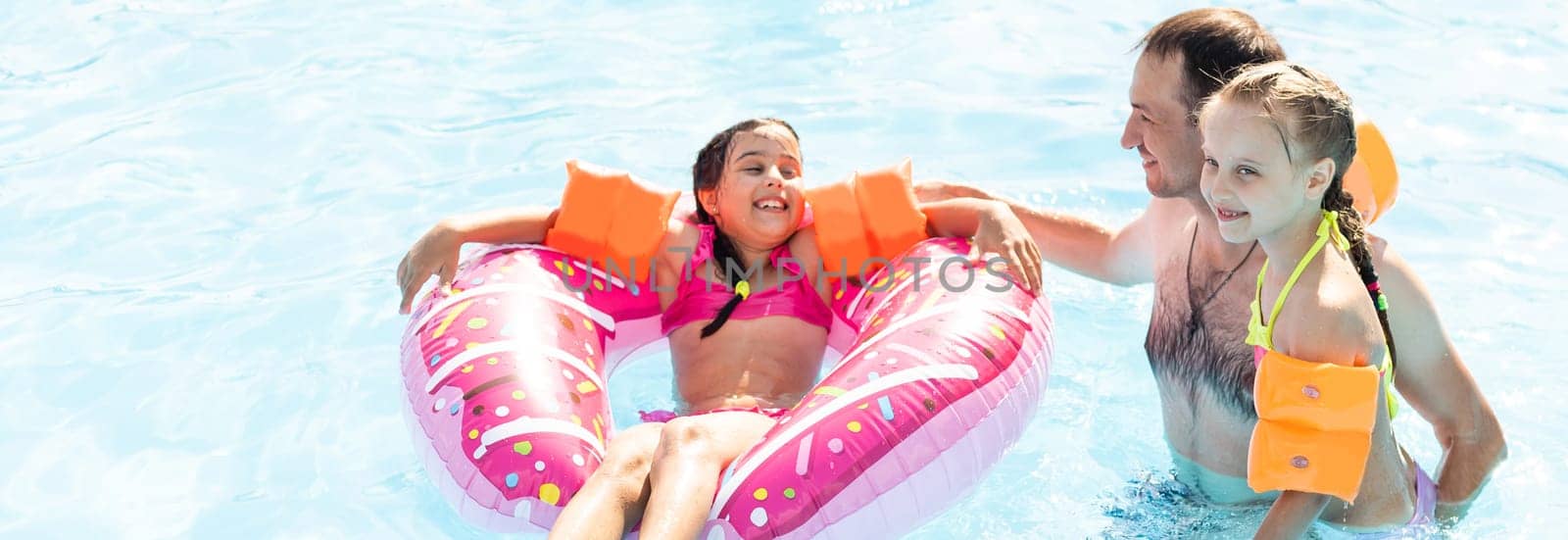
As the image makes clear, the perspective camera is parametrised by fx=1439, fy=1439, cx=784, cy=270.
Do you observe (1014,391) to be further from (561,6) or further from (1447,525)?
(561,6)

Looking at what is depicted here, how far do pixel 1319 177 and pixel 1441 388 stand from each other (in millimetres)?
739

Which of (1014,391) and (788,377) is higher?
(1014,391)

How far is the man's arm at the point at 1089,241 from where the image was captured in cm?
382

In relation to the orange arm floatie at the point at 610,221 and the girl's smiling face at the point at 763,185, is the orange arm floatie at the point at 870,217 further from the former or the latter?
the orange arm floatie at the point at 610,221

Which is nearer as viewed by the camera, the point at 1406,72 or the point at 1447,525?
the point at 1447,525

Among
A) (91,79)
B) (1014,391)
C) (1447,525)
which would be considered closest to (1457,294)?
(1447,525)

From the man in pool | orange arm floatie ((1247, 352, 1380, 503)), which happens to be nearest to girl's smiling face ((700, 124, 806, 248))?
the man in pool

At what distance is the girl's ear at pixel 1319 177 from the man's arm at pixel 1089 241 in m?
0.96

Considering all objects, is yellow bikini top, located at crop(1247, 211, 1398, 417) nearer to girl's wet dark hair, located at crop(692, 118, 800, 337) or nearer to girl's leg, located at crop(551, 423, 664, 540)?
girl's leg, located at crop(551, 423, 664, 540)

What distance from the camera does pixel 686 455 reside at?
318 centimetres

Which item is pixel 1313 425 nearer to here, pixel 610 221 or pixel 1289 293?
pixel 1289 293

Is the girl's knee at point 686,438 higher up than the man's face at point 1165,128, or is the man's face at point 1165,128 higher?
the man's face at point 1165,128

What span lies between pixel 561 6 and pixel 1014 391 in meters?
4.67

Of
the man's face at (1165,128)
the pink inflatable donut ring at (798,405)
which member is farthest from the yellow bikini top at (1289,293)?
the pink inflatable donut ring at (798,405)
